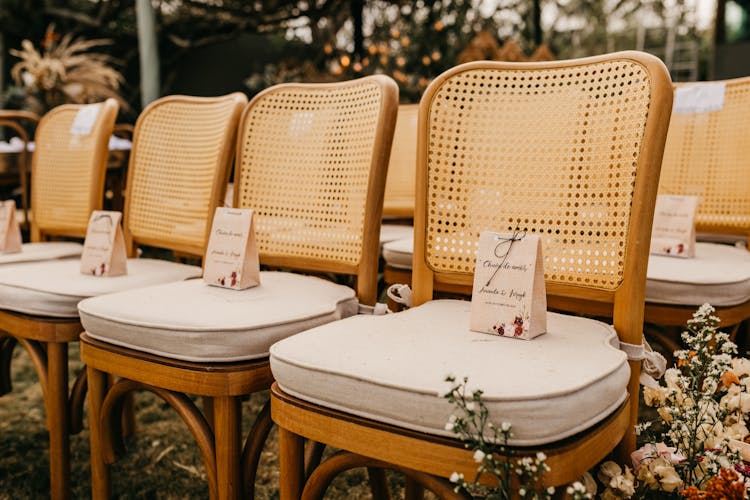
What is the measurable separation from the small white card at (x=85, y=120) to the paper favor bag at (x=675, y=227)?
165 cm

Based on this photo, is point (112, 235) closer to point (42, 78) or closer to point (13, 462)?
point (13, 462)

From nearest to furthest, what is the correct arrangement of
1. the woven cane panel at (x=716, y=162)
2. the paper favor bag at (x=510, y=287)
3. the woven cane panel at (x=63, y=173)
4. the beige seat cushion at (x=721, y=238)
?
the paper favor bag at (x=510, y=287) < the woven cane panel at (x=716, y=162) < the beige seat cushion at (x=721, y=238) < the woven cane panel at (x=63, y=173)

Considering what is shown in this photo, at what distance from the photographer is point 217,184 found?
5.26 feet

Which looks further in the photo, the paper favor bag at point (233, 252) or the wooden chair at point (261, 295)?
the paper favor bag at point (233, 252)

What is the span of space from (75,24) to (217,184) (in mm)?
5422

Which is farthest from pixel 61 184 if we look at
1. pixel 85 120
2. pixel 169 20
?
pixel 169 20

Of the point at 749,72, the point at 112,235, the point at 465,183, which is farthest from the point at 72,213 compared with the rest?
the point at 749,72

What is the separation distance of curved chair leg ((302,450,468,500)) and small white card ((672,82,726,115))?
1386 millimetres

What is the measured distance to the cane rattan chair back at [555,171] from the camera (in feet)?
3.38

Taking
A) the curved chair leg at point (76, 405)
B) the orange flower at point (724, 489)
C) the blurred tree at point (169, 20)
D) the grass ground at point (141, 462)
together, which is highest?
the blurred tree at point (169, 20)

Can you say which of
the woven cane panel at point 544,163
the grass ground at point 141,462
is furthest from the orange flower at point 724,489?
the grass ground at point 141,462

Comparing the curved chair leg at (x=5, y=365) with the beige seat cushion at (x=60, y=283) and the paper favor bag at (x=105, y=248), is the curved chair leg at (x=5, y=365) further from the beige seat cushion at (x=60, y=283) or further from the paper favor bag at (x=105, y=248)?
the paper favor bag at (x=105, y=248)

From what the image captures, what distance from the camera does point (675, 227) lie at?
152 cm

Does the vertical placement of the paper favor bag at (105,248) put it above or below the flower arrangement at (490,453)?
above
